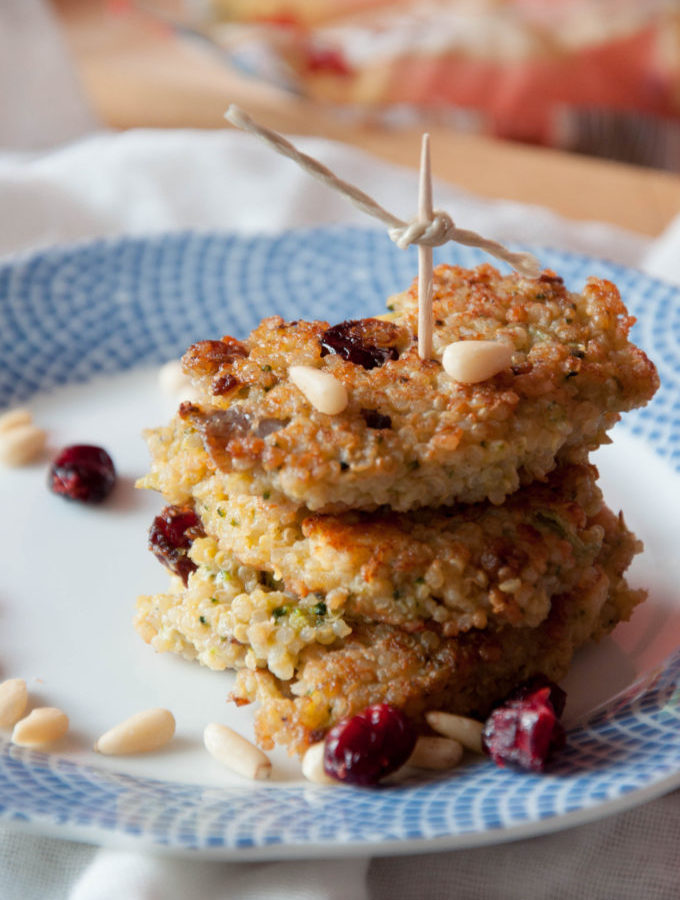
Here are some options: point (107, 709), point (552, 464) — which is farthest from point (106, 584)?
point (552, 464)

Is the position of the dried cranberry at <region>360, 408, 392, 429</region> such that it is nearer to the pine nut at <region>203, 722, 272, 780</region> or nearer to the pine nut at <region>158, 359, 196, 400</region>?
the pine nut at <region>203, 722, 272, 780</region>

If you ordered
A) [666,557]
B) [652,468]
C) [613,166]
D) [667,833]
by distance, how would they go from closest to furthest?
[667,833] → [666,557] → [652,468] → [613,166]

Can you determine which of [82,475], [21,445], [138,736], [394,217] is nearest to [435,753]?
[138,736]

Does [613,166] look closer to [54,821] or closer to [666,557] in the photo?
[666,557]

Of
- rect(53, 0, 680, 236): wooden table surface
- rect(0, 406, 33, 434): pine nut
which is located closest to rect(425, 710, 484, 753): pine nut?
rect(0, 406, 33, 434): pine nut

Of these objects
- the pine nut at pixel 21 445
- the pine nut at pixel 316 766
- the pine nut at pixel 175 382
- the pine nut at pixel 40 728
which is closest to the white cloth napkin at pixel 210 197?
the pine nut at pixel 175 382
